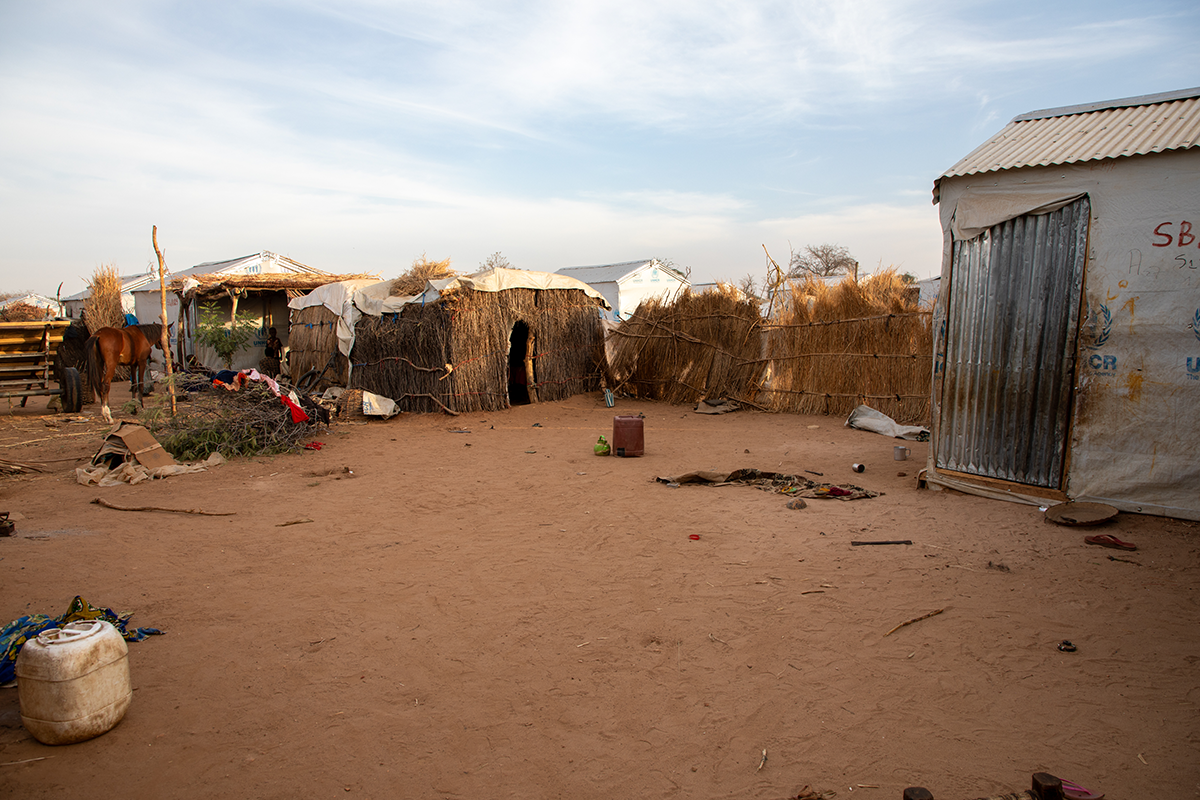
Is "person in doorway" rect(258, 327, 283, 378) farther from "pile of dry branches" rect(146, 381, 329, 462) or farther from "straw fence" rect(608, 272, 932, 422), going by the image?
"straw fence" rect(608, 272, 932, 422)

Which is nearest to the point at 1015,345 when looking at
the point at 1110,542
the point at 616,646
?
the point at 1110,542

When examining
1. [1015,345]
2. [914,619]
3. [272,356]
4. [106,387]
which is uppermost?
[1015,345]

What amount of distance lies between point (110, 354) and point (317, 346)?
399 cm

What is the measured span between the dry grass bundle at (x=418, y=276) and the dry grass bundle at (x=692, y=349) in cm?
385

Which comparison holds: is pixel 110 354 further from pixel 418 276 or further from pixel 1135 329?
pixel 1135 329

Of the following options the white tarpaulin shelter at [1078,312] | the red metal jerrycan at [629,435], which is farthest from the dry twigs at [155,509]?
the white tarpaulin shelter at [1078,312]

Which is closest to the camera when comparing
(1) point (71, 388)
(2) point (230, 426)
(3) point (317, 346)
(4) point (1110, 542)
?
(4) point (1110, 542)

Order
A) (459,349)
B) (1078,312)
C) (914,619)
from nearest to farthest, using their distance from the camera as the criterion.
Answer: (914,619) < (1078,312) < (459,349)

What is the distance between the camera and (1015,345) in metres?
5.86

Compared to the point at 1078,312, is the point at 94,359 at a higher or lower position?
lower

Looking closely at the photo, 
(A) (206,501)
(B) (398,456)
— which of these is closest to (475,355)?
(B) (398,456)

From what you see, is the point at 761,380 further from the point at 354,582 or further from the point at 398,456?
the point at 354,582

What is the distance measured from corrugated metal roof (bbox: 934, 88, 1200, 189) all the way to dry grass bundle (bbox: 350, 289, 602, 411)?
8.41m

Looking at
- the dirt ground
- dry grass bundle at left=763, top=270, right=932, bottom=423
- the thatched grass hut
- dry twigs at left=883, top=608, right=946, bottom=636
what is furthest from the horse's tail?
Answer: dry twigs at left=883, top=608, right=946, bottom=636
